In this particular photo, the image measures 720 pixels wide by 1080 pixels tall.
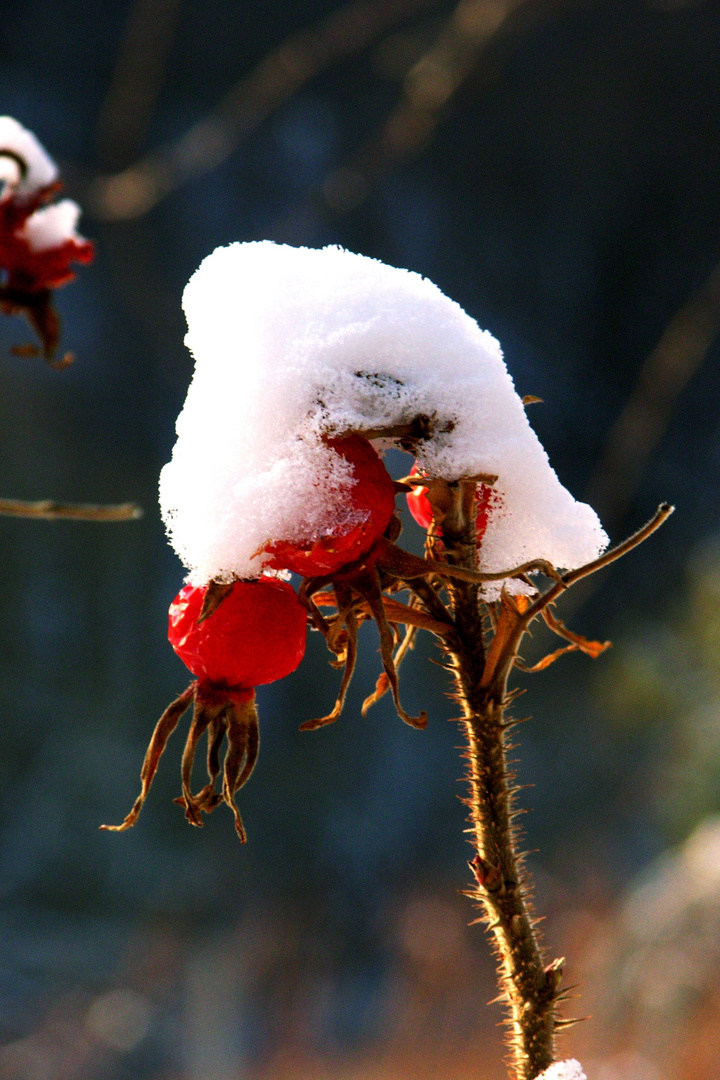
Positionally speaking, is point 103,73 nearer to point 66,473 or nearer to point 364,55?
point 364,55

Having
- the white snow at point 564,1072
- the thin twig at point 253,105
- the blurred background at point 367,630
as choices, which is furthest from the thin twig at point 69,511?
the blurred background at point 367,630

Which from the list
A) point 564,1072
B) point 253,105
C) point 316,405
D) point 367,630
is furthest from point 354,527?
point 367,630

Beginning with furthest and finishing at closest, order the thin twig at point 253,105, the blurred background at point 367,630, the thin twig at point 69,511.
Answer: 1. the blurred background at point 367,630
2. the thin twig at point 253,105
3. the thin twig at point 69,511

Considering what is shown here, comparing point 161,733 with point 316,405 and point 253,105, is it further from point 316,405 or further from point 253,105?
point 253,105

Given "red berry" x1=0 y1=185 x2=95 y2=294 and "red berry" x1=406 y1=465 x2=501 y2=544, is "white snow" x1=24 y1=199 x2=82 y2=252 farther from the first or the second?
"red berry" x1=406 y1=465 x2=501 y2=544

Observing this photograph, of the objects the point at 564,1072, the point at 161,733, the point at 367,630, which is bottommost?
the point at 564,1072

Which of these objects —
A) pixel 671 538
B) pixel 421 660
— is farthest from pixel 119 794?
pixel 671 538

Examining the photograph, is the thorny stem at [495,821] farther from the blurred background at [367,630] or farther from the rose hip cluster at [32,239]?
the blurred background at [367,630]
